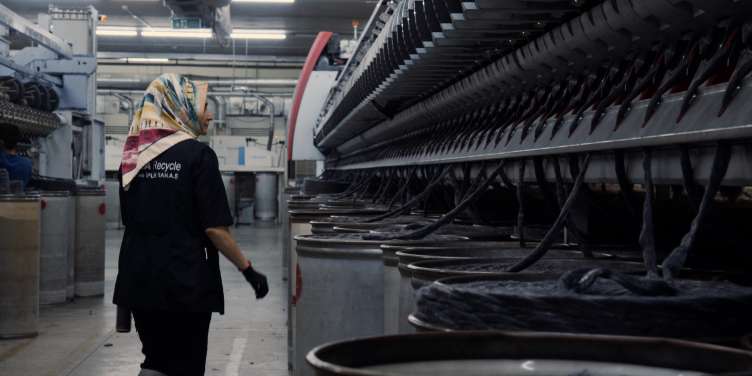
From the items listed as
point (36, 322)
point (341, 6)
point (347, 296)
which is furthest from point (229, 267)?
point (347, 296)

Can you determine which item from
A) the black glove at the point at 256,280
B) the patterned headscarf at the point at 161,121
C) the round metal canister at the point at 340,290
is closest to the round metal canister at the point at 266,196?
the patterned headscarf at the point at 161,121

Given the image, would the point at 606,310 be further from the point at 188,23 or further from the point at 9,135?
the point at 188,23

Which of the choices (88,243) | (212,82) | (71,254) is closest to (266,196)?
(212,82)

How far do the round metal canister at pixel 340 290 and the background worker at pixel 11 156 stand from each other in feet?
16.3

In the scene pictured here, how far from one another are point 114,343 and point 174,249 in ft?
10.9

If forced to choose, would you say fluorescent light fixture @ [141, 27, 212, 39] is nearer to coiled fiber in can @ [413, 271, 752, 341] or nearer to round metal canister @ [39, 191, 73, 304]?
round metal canister @ [39, 191, 73, 304]

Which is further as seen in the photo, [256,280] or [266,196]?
[266,196]

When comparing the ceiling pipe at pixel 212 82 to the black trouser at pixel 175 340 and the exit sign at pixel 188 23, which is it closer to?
the exit sign at pixel 188 23

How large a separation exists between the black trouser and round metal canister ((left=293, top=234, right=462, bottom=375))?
685 millimetres

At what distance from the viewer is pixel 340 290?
2.55 meters

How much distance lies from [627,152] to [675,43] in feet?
0.78

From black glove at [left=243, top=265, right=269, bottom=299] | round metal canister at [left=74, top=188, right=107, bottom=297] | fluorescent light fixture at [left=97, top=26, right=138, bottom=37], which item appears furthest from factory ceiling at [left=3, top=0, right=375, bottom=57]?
black glove at [left=243, top=265, right=269, bottom=299]

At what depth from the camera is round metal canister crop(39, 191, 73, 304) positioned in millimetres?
7805

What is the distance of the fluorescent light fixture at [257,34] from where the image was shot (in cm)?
1902
